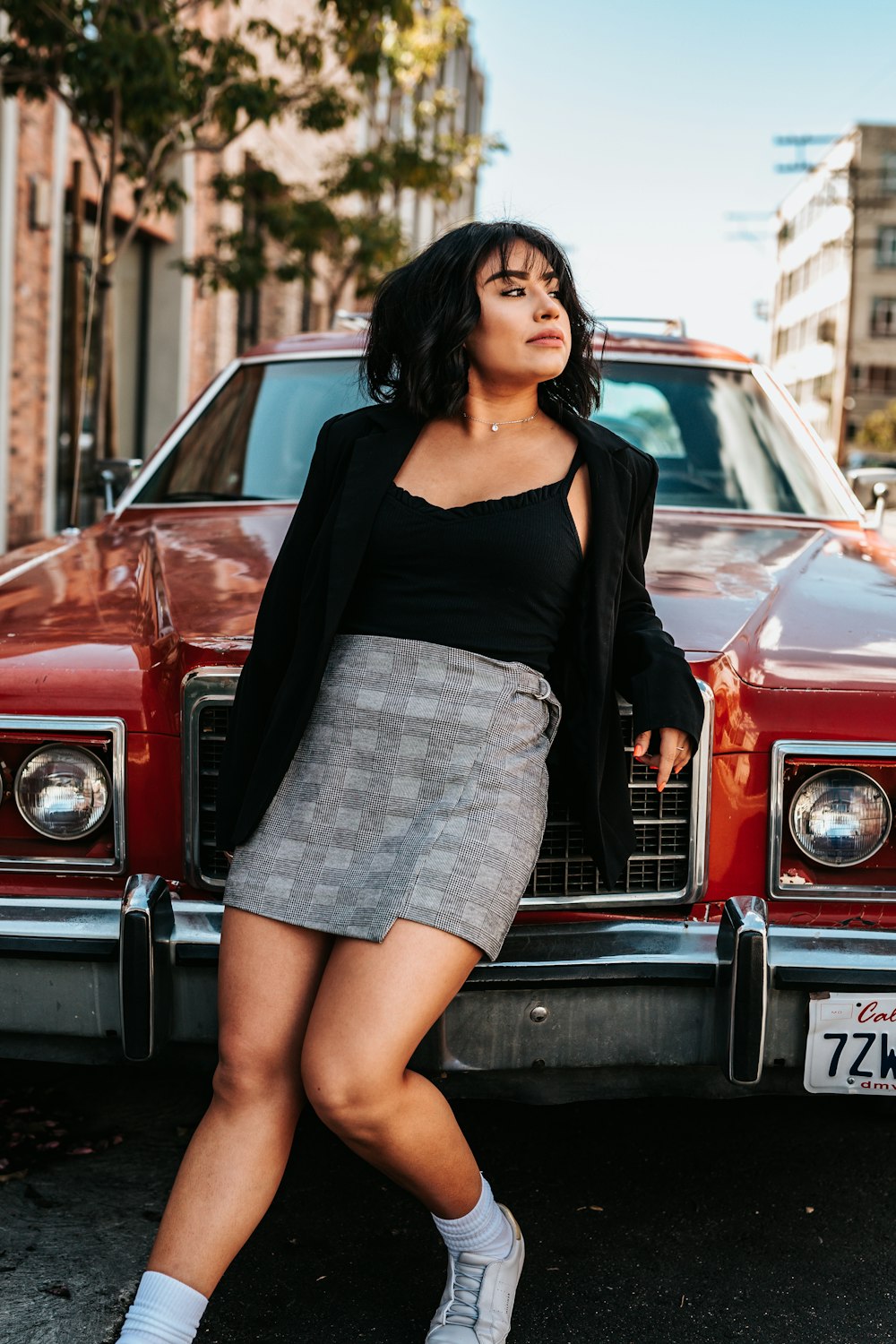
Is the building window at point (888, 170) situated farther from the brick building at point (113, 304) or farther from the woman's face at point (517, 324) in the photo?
the woman's face at point (517, 324)

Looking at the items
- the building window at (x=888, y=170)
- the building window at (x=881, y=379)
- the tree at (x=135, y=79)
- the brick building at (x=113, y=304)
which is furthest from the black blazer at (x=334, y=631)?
the building window at (x=881, y=379)

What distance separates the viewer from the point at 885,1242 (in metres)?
2.94

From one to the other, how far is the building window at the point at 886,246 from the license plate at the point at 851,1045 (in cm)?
7653

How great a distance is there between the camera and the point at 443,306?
2.49 m

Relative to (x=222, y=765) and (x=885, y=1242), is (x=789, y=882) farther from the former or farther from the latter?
(x=222, y=765)

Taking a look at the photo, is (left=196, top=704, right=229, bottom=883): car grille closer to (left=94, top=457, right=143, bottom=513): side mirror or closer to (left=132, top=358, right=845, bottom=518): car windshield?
(left=132, top=358, right=845, bottom=518): car windshield

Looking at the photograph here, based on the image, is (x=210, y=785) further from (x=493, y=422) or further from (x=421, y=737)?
(x=493, y=422)

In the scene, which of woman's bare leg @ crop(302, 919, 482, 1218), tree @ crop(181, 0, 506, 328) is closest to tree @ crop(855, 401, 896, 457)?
tree @ crop(181, 0, 506, 328)

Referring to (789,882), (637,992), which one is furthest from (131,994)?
(789,882)

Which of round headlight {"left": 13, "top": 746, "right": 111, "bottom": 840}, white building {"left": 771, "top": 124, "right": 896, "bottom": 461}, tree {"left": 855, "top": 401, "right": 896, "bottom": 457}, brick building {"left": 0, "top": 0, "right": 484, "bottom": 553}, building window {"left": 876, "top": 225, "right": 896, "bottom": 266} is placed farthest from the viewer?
building window {"left": 876, "top": 225, "right": 896, "bottom": 266}

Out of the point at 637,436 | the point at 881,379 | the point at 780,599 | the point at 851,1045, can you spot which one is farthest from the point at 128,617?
the point at 881,379

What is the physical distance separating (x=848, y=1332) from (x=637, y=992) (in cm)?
72

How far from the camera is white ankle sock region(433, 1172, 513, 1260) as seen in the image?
96.1 inches

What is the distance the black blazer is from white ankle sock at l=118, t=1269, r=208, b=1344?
0.67 meters
